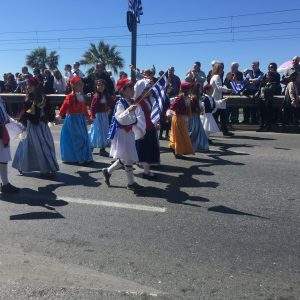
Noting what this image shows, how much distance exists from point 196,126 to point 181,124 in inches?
31.9

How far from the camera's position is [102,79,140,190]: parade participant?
27.8ft

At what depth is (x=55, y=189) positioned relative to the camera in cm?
884

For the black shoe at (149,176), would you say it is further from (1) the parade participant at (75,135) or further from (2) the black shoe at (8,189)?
(2) the black shoe at (8,189)

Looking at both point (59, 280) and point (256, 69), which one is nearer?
point (59, 280)

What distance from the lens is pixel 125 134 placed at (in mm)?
8586

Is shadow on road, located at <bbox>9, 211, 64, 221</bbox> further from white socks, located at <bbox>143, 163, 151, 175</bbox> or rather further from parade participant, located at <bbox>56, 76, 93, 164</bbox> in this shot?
parade participant, located at <bbox>56, 76, 93, 164</bbox>

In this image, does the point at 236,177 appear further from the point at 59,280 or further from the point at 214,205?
the point at 59,280

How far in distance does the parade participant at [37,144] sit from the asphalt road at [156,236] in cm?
22

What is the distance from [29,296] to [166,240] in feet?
6.14

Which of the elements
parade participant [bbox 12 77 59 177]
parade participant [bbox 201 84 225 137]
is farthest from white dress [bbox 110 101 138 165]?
parade participant [bbox 201 84 225 137]

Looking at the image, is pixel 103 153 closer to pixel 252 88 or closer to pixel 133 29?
pixel 252 88

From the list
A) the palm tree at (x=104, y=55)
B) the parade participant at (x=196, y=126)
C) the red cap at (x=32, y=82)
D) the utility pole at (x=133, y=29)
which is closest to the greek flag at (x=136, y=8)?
the utility pole at (x=133, y=29)

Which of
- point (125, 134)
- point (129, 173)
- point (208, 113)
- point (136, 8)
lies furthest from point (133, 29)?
point (129, 173)

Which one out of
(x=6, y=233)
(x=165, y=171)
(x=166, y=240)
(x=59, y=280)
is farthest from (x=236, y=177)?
(x=59, y=280)
